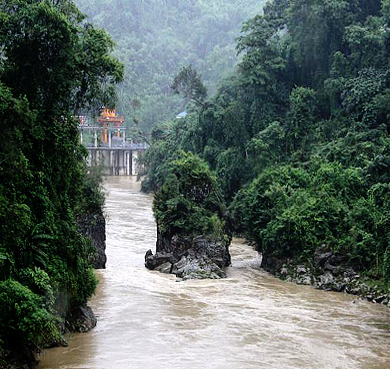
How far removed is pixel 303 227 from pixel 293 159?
9.94 metres

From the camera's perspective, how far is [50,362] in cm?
1800

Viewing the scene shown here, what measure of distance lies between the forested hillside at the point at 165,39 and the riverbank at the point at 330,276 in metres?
76.6

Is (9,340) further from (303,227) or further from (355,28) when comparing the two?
(355,28)

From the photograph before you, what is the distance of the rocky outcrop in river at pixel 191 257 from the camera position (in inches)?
1225

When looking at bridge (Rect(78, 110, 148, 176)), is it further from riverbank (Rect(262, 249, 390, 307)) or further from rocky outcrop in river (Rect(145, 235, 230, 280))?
riverbank (Rect(262, 249, 390, 307))

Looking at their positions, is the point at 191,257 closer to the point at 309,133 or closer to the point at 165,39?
the point at 309,133

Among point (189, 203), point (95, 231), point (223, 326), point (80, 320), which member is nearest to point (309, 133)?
point (189, 203)

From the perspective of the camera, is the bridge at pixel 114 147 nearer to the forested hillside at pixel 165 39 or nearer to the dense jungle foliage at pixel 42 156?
the forested hillside at pixel 165 39

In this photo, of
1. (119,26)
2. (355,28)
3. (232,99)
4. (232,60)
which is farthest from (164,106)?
(355,28)

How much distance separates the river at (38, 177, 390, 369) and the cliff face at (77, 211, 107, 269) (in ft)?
2.31

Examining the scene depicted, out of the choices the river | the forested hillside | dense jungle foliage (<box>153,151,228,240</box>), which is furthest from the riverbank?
the forested hillside

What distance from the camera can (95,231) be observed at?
32.0m

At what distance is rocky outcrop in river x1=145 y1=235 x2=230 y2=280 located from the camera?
31109 mm

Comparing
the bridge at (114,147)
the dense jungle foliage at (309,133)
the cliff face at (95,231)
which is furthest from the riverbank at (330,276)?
the bridge at (114,147)
